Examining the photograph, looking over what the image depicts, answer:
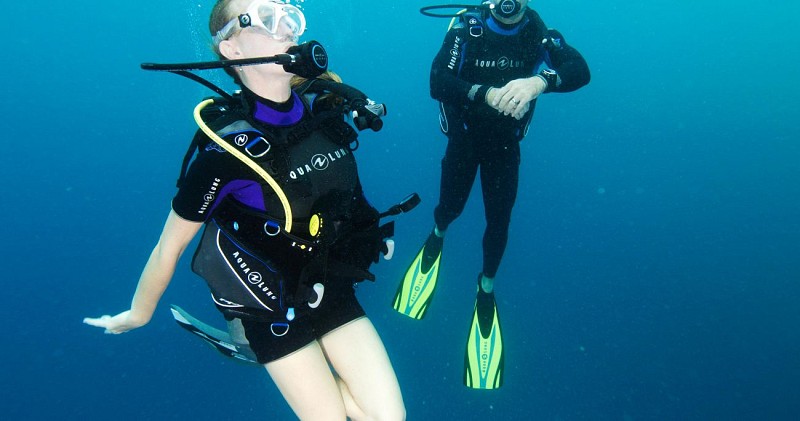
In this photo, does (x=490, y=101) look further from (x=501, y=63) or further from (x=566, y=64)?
(x=501, y=63)

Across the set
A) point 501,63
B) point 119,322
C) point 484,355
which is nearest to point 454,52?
point 501,63

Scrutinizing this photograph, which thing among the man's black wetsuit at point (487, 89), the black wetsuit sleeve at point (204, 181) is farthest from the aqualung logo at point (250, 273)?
the man's black wetsuit at point (487, 89)

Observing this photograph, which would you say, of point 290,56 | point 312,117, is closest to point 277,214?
point 312,117

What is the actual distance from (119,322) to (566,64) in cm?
390

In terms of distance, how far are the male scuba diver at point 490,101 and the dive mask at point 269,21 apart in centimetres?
153

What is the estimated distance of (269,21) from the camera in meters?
2.22

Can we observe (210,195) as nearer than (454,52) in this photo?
Yes

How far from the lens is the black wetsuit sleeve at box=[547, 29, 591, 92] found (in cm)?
374

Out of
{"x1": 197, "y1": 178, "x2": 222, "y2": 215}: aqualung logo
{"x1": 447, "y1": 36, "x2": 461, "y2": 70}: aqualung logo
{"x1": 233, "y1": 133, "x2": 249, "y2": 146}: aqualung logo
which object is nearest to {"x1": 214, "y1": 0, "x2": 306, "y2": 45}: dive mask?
{"x1": 233, "y1": 133, "x2": 249, "y2": 146}: aqualung logo

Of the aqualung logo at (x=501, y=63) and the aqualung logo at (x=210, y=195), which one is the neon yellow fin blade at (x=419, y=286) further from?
the aqualung logo at (x=210, y=195)

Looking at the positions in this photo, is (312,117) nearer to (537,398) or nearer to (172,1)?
(537,398)

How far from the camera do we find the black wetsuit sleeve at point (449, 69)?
12.8ft

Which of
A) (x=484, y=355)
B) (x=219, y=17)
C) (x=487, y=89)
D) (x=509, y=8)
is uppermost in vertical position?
(x=509, y=8)

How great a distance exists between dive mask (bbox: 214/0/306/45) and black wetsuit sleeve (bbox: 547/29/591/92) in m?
2.29
